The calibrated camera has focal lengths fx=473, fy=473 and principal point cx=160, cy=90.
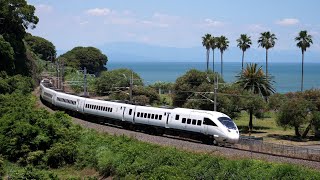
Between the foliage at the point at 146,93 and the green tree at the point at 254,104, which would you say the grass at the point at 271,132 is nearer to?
the green tree at the point at 254,104

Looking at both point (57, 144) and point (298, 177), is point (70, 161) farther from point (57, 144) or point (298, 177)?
point (298, 177)

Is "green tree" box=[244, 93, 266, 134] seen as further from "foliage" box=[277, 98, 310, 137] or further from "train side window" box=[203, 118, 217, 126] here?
"train side window" box=[203, 118, 217, 126]

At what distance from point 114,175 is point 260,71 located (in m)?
39.5

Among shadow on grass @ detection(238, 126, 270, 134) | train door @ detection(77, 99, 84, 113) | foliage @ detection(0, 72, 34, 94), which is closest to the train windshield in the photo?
train door @ detection(77, 99, 84, 113)

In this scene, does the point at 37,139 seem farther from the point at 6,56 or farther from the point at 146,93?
the point at 146,93

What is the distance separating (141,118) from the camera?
37.1 m

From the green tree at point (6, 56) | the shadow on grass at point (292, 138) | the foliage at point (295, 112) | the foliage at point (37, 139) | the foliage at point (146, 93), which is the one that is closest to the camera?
the foliage at point (37, 139)

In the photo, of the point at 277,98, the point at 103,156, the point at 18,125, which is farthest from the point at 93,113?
the point at 277,98

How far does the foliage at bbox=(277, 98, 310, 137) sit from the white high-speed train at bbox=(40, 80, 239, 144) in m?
18.3

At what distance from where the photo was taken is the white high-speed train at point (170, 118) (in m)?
30.6

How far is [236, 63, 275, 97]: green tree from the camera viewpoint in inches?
2409

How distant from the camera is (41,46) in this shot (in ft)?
468

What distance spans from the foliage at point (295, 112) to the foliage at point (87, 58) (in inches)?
4124

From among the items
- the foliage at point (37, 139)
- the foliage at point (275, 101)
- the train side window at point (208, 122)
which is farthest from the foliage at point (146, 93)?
the train side window at point (208, 122)
